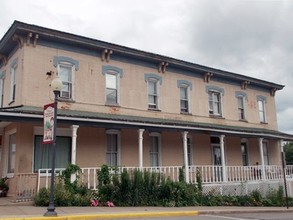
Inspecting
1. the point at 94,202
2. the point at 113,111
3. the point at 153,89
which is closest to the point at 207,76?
the point at 153,89

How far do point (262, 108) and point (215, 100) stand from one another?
4.95 m

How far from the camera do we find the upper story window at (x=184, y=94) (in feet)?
68.3

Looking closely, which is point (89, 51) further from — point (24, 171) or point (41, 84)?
point (24, 171)

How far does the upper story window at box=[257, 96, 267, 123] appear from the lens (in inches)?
998

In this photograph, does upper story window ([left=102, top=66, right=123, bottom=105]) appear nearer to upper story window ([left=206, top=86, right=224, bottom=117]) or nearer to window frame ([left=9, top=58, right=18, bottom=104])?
window frame ([left=9, top=58, right=18, bottom=104])

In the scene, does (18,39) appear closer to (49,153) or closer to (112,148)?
(49,153)

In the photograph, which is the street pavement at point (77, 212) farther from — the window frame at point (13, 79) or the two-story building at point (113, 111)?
the window frame at point (13, 79)

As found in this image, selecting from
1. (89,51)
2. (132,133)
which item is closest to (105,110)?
(132,133)

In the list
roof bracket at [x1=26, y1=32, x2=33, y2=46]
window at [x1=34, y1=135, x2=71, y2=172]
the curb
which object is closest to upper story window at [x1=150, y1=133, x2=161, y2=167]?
window at [x1=34, y1=135, x2=71, y2=172]

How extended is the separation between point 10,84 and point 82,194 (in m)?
6.66

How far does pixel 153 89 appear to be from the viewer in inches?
781

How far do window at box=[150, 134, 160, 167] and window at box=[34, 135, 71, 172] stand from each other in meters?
4.67

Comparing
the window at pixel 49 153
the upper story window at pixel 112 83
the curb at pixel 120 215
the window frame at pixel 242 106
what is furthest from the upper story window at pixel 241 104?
the window at pixel 49 153

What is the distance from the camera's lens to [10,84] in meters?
16.8
